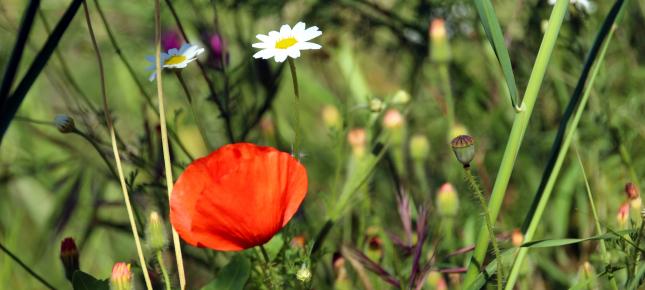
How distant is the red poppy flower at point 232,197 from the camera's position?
673mm

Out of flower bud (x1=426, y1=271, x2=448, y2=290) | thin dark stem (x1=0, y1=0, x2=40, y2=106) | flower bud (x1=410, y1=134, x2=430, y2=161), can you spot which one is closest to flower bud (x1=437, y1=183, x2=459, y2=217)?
flower bud (x1=426, y1=271, x2=448, y2=290)

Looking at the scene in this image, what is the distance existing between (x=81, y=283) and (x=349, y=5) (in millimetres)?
762

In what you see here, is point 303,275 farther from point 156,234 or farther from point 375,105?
point 375,105

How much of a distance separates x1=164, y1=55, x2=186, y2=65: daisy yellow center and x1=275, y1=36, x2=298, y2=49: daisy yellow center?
0.10 m

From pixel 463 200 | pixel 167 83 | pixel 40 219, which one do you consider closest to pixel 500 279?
pixel 463 200

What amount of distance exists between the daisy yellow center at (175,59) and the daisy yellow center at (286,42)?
0.33 ft

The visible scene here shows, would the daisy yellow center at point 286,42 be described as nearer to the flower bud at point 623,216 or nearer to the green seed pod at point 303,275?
the green seed pod at point 303,275

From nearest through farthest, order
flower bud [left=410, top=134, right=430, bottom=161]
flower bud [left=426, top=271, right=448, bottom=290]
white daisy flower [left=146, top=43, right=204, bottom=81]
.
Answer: white daisy flower [left=146, top=43, right=204, bottom=81] → flower bud [left=426, top=271, right=448, bottom=290] → flower bud [left=410, top=134, right=430, bottom=161]

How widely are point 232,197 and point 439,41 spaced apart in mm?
520

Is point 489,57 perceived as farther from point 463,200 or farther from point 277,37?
point 277,37

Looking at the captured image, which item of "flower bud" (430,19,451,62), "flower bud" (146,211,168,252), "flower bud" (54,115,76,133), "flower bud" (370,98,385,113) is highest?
"flower bud" (430,19,451,62)

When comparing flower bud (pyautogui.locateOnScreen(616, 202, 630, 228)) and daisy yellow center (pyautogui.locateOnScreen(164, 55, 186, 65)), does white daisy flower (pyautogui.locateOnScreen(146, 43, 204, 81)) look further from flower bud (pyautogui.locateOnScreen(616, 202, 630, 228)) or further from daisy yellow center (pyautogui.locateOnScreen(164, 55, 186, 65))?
flower bud (pyautogui.locateOnScreen(616, 202, 630, 228))

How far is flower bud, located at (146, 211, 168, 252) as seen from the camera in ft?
2.49

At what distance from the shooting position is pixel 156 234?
0.76 meters
